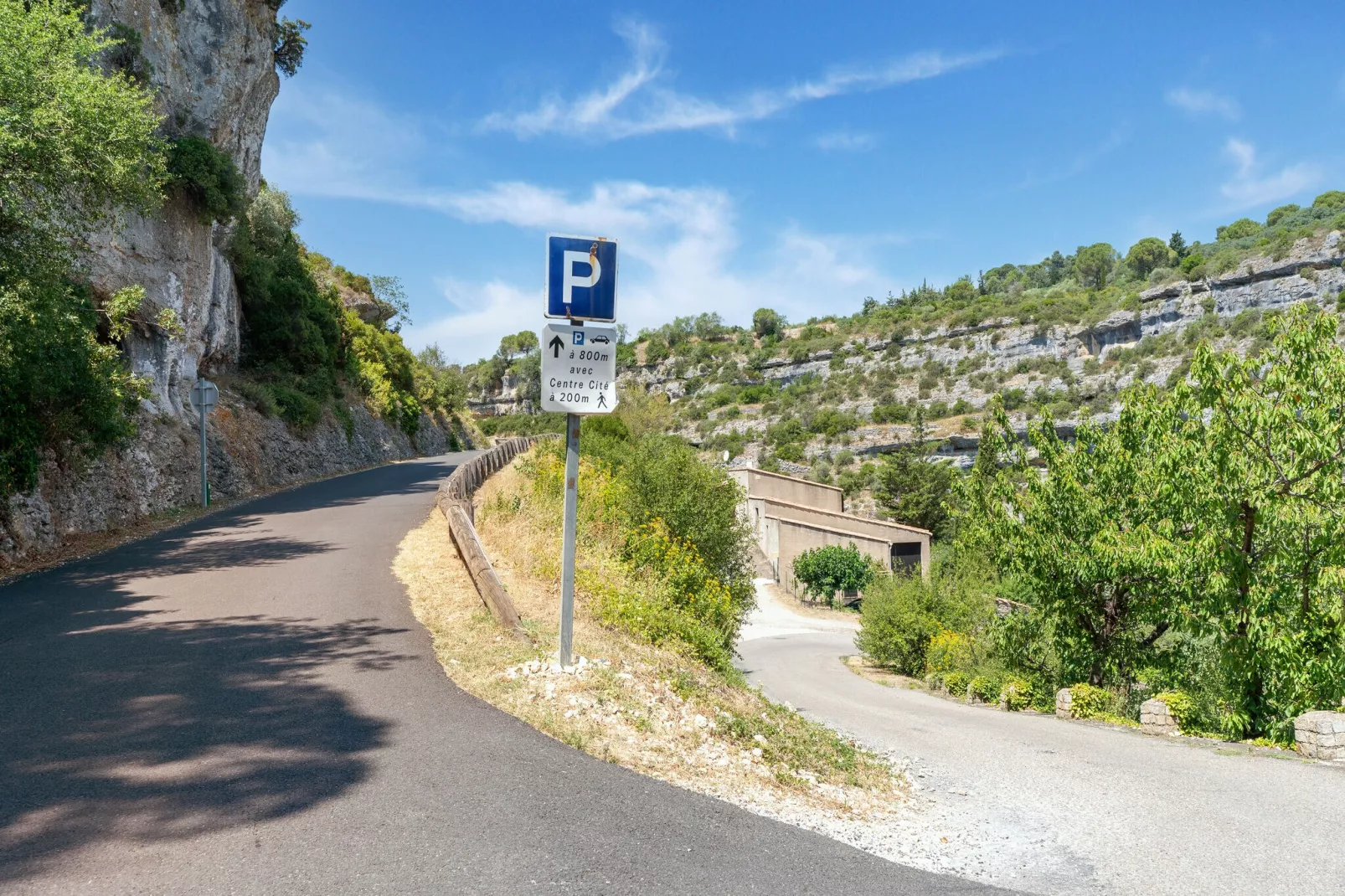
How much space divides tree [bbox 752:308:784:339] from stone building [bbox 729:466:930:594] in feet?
423

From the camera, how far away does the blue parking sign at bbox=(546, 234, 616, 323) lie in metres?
6.66

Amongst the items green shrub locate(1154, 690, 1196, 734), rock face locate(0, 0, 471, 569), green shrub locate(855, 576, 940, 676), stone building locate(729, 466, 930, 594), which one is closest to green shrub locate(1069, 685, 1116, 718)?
green shrub locate(1154, 690, 1196, 734)

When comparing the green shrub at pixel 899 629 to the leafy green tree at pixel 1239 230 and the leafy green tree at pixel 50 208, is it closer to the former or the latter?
the leafy green tree at pixel 50 208

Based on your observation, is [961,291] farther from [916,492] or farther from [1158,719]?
[1158,719]

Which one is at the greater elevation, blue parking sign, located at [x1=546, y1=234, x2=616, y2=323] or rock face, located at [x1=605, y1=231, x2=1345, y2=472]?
rock face, located at [x1=605, y1=231, x2=1345, y2=472]

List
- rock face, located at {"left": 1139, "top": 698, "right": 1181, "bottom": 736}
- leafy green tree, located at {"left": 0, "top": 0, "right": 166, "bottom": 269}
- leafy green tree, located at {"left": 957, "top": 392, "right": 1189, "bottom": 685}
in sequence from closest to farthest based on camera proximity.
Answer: rock face, located at {"left": 1139, "top": 698, "right": 1181, "bottom": 736}, leafy green tree, located at {"left": 0, "top": 0, "right": 166, "bottom": 269}, leafy green tree, located at {"left": 957, "top": 392, "right": 1189, "bottom": 685}

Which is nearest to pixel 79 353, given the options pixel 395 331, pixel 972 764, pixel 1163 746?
pixel 972 764

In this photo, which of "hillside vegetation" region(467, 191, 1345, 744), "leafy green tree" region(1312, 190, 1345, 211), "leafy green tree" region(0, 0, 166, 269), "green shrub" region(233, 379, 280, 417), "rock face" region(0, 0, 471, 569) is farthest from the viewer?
"leafy green tree" region(1312, 190, 1345, 211)

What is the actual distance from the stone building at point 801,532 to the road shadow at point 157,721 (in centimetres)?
3855

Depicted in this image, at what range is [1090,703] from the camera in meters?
14.0

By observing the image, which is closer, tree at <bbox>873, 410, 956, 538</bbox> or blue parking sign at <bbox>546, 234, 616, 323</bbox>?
blue parking sign at <bbox>546, 234, 616, 323</bbox>

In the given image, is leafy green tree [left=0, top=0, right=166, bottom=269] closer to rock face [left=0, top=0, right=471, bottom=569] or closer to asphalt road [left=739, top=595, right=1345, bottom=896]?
rock face [left=0, top=0, right=471, bottom=569]

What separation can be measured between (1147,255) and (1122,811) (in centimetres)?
17020

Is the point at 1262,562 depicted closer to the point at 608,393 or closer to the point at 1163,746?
the point at 1163,746
